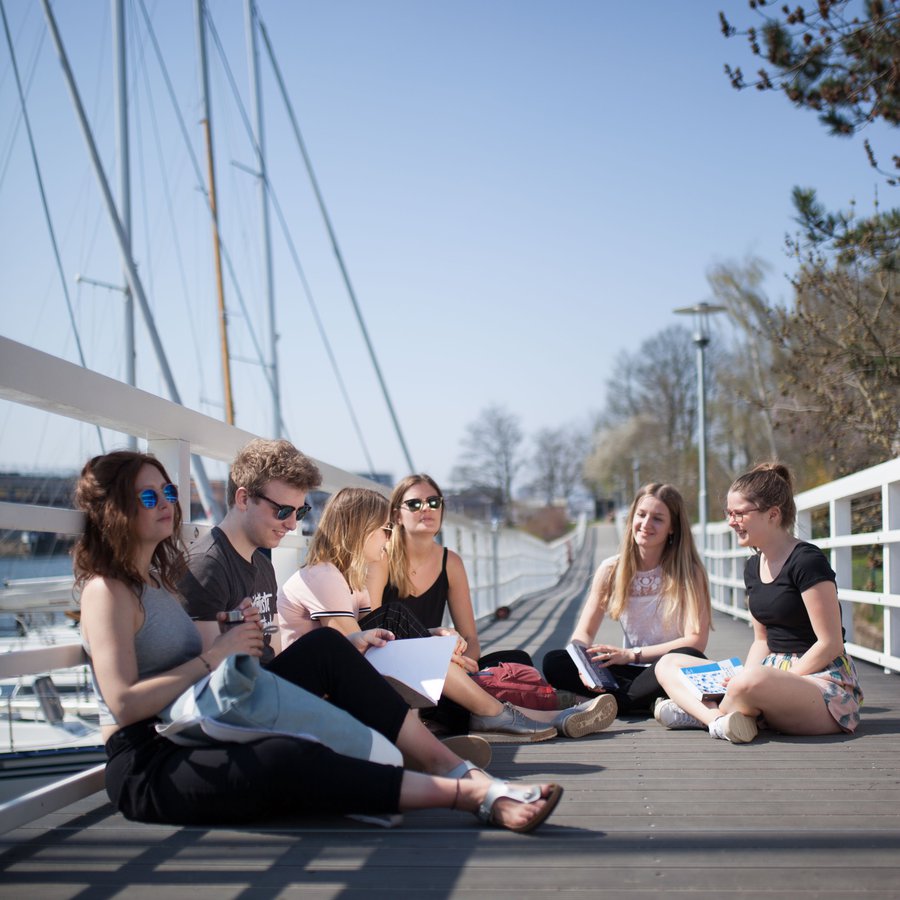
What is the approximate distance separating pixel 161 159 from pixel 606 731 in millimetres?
14332

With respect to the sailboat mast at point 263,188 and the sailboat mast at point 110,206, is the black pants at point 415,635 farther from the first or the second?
the sailboat mast at point 263,188

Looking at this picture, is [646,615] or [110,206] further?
[110,206]

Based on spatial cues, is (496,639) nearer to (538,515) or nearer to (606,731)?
(606,731)

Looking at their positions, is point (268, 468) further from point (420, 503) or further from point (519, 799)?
point (420, 503)

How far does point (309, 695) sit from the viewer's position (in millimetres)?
2492

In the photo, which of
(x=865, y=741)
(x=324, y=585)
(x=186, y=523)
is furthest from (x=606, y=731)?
(x=186, y=523)

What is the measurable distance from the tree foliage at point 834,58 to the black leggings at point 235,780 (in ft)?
19.6

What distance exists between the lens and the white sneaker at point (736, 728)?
3.57 metres

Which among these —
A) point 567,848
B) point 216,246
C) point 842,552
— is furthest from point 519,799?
point 216,246

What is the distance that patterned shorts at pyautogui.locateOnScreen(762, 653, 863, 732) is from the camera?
12.1 ft

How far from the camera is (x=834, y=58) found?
24.5ft

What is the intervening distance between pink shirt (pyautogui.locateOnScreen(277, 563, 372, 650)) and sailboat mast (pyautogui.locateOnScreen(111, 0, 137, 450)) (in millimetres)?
8269

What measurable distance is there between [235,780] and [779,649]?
93.3 inches

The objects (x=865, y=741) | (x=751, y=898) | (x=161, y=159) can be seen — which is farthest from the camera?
(x=161, y=159)
